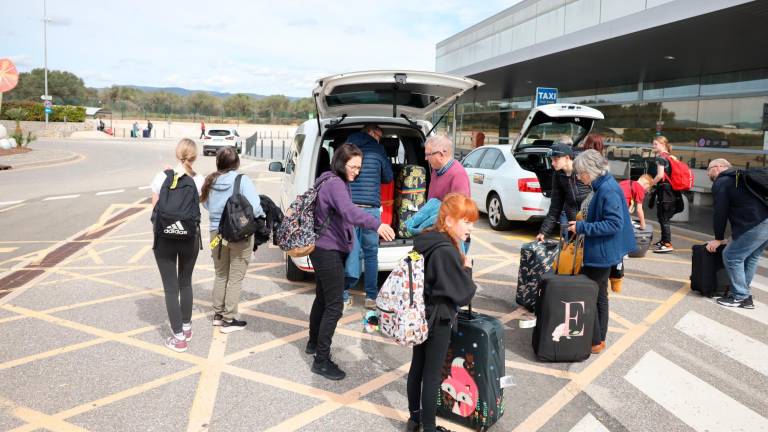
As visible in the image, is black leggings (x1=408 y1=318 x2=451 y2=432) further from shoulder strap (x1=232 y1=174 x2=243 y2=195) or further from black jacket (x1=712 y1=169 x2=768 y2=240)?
black jacket (x1=712 y1=169 x2=768 y2=240)

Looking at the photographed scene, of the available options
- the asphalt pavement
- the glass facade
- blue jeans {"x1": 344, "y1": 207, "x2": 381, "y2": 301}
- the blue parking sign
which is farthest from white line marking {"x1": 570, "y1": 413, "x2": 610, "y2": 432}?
the glass facade

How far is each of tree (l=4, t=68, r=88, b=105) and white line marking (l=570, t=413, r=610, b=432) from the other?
90748mm

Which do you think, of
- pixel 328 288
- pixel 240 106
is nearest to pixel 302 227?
pixel 328 288

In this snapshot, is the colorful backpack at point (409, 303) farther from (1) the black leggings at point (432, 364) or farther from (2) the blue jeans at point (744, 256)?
(2) the blue jeans at point (744, 256)

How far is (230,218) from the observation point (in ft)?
15.2

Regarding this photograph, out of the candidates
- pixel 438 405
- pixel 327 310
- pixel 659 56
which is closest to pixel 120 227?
pixel 327 310

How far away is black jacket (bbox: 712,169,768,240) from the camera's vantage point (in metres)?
5.79

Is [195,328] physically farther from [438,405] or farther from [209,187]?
[438,405]

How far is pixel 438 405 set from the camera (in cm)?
359

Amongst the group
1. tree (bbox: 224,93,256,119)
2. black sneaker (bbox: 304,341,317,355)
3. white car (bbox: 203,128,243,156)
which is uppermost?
tree (bbox: 224,93,256,119)

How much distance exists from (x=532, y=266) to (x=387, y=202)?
5.63 ft

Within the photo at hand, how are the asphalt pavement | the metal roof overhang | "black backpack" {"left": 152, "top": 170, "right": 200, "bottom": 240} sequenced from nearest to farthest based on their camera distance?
the asphalt pavement → "black backpack" {"left": 152, "top": 170, "right": 200, "bottom": 240} → the metal roof overhang

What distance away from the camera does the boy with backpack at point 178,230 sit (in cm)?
437

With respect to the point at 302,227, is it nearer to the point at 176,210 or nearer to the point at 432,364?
the point at 176,210
